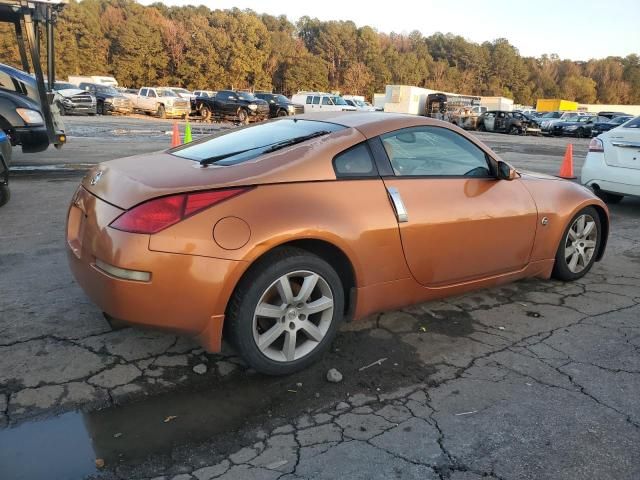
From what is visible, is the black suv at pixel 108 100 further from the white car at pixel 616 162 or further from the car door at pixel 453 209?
the car door at pixel 453 209

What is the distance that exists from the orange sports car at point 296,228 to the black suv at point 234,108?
1017 inches

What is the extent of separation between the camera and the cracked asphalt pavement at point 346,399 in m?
2.29

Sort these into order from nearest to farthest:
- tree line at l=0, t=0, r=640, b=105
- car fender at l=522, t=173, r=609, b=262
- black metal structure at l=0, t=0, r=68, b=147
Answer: car fender at l=522, t=173, r=609, b=262 < black metal structure at l=0, t=0, r=68, b=147 < tree line at l=0, t=0, r=640, b=105

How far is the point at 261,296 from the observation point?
2.78 metres

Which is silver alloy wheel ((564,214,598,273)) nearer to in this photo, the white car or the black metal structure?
the white car

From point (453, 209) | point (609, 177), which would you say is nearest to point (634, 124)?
point (609, 177)

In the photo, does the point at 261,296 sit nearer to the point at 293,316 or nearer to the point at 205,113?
the point at 293,316

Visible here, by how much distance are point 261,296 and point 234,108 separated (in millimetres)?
27714

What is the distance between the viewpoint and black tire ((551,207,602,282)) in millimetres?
4418

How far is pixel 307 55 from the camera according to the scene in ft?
267

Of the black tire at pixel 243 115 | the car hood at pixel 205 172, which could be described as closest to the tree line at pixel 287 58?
the black tire at pixel 243 115

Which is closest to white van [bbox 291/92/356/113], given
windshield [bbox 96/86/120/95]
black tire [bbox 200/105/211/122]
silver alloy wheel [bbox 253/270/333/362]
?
black tire [bbox 200/105/211/122]

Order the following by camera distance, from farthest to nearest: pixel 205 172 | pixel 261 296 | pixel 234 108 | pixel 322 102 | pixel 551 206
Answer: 1. pixel 322 102
2. pixel 234 108
3. pixel 551 206
4. pixel 205 172
5. pixel 261 296

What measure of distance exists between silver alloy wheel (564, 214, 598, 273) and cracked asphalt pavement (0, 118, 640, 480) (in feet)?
1.79
